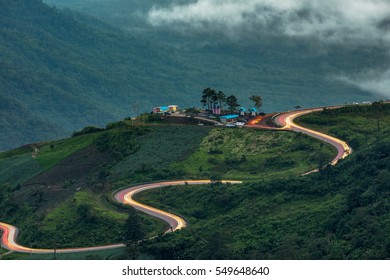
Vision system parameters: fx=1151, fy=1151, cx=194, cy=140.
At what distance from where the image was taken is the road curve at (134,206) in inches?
5989

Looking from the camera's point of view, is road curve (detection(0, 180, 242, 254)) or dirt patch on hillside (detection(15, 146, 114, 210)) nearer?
road curve (detection(0, 180, 242, 254))

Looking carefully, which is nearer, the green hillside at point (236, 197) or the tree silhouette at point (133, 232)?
the green hillside at point (236, 197)

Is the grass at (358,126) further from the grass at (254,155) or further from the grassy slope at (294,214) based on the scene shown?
the grass at (254,155)

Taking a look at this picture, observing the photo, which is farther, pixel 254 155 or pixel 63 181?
pixel 63 181

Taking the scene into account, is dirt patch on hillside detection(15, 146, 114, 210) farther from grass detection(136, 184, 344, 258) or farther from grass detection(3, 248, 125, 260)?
grass detection(3, 248, 125, 260)

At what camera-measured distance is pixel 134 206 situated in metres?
166

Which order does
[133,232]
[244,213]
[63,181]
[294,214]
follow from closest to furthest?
1. [133,232]
2. [294,214]
3. [244,213]
4. [63,181]

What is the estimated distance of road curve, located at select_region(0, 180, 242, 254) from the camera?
152125 mm

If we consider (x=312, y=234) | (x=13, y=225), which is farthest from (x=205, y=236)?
(x=13, y=225)

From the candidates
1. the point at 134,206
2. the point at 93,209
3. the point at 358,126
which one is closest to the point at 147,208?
the point at 134,206

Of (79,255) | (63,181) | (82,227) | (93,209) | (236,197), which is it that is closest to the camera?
(79,255)

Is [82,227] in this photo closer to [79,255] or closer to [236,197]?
[79,255]

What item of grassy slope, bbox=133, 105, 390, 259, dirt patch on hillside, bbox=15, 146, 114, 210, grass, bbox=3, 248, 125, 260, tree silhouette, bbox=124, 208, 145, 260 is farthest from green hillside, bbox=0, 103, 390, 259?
tree silhouette, bbox=124, 208, 145, 260

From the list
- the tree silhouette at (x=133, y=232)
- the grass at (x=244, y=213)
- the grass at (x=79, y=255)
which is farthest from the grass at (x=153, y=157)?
the grass at (x=79, y=255)
